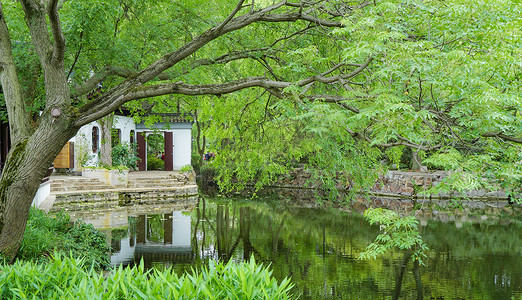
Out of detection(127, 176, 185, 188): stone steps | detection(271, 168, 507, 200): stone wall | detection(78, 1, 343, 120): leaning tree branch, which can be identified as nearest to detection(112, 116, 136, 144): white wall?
detection(127, 176, 185, 188): stone steps

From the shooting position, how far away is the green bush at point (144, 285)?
3604 mm

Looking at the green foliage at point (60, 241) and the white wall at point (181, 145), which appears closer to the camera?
the green foliage at point (60, 241)

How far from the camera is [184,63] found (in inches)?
359

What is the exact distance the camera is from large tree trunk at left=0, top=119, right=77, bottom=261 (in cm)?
644

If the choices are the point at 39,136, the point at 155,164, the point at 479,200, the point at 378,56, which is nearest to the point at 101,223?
the point at 39,136

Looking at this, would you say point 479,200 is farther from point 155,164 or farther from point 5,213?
point 5,213

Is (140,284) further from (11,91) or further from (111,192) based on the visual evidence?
(111,192)

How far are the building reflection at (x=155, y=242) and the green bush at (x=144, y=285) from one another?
6445 millimetres

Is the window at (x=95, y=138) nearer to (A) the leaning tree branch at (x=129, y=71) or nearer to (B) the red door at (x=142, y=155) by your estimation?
(B) the red door at (x=142, y=155)

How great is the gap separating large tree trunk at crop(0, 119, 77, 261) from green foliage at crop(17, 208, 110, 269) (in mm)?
608

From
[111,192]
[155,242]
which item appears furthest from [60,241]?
[111,192]

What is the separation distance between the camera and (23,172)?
21.1 ft

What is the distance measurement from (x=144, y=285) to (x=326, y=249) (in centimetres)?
971

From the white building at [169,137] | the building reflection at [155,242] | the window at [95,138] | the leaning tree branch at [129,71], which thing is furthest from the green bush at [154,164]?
the leaning tree branch at [129,71]
